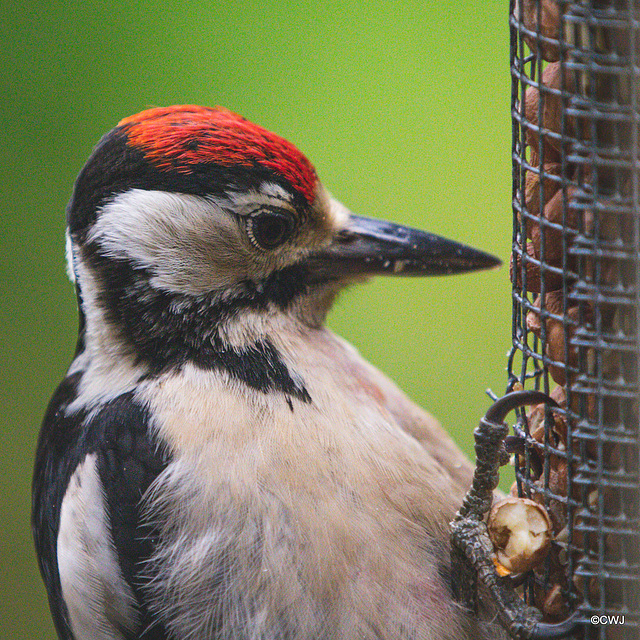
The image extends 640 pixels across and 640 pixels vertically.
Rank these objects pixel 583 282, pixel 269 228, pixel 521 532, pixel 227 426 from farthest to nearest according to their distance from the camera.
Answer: pixel 269 228
pixel 227 426
pixel 521 532
pixel 583 282

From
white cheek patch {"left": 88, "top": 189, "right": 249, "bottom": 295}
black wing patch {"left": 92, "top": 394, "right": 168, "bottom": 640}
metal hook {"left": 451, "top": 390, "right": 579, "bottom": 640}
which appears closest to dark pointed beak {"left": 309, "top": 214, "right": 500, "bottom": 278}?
white cheek patch {"left": 88, "top": 189, "right": 249, "bottom": 295}

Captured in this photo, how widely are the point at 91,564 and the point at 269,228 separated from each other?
30.8 inches

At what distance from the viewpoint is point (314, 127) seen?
390 cm

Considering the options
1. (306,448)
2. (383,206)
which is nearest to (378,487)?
(306,448)

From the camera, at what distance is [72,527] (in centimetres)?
172

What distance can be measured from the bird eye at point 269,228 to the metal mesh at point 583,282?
50 centimetres

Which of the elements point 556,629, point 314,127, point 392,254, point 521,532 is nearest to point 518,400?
point 521,532

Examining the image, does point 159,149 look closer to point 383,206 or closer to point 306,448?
point 306,448

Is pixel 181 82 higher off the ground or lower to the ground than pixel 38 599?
higher

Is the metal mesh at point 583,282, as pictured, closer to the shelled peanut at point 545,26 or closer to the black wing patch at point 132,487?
the shelled peanut at point 545,26

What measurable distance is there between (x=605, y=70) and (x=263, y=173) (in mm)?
769

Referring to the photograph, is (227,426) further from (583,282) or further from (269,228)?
(583,282)

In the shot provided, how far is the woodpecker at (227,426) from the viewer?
61.1 inches

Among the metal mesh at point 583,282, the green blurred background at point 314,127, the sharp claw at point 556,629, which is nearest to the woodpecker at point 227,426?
the sharp claw at point 556,629
